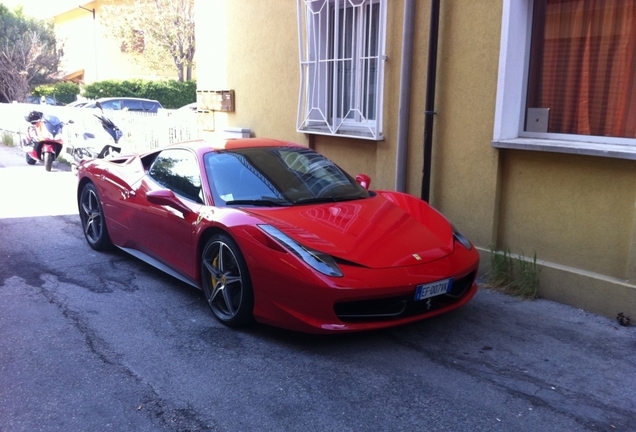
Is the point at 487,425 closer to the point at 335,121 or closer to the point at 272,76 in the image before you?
the point at 335,121

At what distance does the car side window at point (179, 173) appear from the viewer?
16.6 feet

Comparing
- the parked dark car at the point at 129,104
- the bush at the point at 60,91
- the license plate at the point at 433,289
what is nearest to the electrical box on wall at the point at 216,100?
the license plate at the point at 433,289

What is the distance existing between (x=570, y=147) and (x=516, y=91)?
0.88 metres

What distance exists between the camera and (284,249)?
4.04 meters

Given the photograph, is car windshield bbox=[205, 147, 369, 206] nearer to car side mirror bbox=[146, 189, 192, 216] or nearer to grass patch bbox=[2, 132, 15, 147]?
car side mirror bbox=[146, 189, 192, 216]

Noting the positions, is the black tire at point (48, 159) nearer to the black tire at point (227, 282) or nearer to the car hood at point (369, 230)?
the black tire at point (227, 282)

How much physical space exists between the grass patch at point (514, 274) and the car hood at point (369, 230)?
38.0 inches

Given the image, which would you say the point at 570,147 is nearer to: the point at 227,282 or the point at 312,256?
the point at 312,256

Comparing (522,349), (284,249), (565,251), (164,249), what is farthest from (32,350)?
(565,251)

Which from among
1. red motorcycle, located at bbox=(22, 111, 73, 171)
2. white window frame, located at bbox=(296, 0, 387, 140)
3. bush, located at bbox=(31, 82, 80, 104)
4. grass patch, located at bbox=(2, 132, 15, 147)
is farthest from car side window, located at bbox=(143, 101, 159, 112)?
white window frame, located at bbox=(296, 0, 387, 140)

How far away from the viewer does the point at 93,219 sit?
6.64 meters

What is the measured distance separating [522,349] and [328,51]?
15.9 ft

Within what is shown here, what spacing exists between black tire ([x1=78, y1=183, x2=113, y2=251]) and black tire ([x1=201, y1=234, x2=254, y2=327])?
2.18 metres

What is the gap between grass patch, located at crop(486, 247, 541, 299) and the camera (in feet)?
17.5
